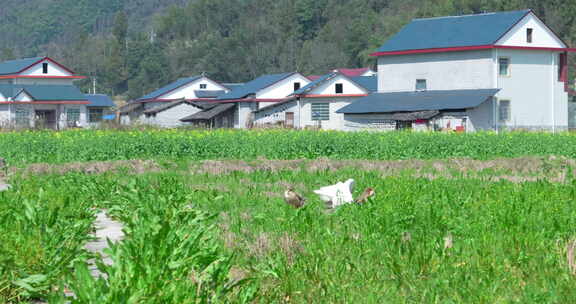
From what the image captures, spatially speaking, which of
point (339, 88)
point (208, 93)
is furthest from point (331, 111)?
point (208, 93)

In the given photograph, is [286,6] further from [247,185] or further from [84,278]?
[84,278]

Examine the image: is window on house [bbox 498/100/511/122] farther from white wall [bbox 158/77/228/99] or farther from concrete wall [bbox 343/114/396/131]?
white wall [bbox 158/77/228/99]

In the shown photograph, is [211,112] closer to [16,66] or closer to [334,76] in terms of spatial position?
[334,76]

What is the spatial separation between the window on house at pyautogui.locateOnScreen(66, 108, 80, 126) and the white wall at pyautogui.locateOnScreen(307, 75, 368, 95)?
2382cm

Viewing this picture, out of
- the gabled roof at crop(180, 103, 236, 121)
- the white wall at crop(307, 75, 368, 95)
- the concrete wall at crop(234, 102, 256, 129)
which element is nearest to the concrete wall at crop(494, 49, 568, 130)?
the white wall at crop(307, 75, 368, 95)

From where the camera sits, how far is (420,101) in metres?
50.9

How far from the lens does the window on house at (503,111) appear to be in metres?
50.1

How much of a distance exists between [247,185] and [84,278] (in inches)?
414

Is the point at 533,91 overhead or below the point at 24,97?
below

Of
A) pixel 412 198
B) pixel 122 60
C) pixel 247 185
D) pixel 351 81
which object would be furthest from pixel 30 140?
pixel 122 60

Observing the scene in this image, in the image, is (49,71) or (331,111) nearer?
(331,111)

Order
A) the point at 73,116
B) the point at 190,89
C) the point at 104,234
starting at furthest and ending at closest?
1. the point at 190,89
2. the point at 73,116
3. the point at 104,234

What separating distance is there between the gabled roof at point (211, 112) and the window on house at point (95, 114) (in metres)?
13.2

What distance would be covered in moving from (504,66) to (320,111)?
16.4m
